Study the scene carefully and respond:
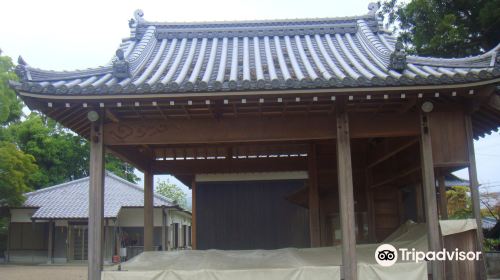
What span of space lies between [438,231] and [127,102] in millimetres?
4813

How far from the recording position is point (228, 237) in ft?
42.5

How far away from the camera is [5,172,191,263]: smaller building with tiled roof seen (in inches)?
1069

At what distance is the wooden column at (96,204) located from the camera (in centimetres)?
685

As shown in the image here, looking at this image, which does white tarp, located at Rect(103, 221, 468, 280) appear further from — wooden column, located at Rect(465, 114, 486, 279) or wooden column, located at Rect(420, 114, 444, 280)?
wooden column, located at Rect(465, 114, 486, 279)

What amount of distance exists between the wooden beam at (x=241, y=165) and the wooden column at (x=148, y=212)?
63cm

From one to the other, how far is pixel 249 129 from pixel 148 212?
4543mm

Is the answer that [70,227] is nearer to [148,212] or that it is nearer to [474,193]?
[148,212]

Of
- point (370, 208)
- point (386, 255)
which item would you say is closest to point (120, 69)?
point (386, 255)

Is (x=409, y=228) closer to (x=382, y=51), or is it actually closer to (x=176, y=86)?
(x=382, y=51)

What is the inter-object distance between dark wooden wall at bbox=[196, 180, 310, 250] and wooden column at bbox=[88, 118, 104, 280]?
584cm

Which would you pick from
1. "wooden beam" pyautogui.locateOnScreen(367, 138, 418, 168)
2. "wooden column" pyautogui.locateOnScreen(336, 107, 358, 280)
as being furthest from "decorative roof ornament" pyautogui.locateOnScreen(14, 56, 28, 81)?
"wooden beam" pyautogui.locateOnScreen(367, 138, 418, 168)

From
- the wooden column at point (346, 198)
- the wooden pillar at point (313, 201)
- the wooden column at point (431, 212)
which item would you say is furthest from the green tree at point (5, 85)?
the wooden column at point (431, 212)

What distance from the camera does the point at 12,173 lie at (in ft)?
82.3

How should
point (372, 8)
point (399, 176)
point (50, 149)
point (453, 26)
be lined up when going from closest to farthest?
point (399, 176) < point (372, 8) < point (453, 26) < point (50, 149)
